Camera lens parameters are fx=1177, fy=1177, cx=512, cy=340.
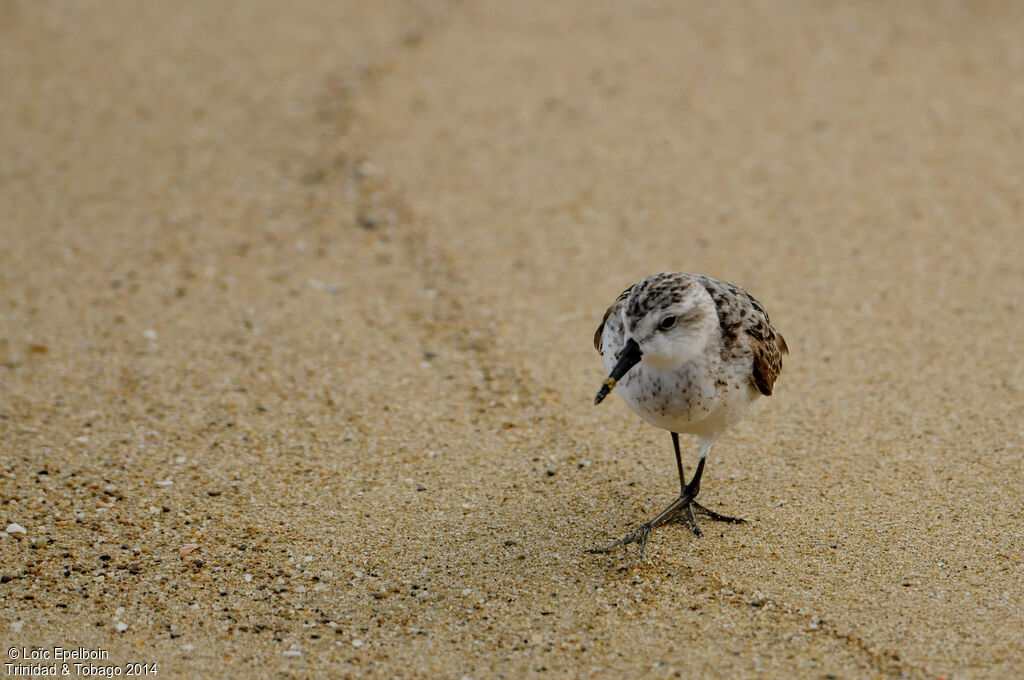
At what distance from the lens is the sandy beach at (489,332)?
472 cm

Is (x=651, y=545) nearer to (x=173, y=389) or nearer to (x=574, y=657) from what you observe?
(x=574, y=657)

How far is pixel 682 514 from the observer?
213 inches

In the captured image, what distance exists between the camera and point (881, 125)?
9.09m

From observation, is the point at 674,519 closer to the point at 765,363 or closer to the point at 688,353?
the point at 765,363

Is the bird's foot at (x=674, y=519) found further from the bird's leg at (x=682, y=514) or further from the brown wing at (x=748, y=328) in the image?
the brown wing at (x=748, y=328)

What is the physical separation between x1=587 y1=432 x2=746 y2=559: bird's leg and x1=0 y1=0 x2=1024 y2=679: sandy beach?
7 centimetres

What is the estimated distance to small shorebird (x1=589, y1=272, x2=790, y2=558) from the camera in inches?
183

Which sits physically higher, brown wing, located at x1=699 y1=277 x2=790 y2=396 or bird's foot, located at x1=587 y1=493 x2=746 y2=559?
brown wing, located at x1=699 y1=277 x2=790 y2=396

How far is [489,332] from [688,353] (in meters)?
2.40

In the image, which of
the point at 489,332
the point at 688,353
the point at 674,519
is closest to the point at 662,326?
the point at 688,353

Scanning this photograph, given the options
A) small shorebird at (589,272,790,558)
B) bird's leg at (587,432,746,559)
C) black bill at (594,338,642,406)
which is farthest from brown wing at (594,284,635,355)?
bird's leg at (587,432,746,559)

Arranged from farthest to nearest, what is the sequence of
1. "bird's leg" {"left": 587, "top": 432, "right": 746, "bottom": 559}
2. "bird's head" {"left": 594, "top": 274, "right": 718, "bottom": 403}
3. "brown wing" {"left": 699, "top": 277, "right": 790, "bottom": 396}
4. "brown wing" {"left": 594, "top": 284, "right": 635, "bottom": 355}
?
"bird's leg" {"left": 587, "top": 432, "right": 746, "bottom": 559} < "brown wing" {"left": 594, "top": 284, "right": 635, "bottom": 355} < "brown wing" {"left": 699, "top": 277, "right": 790, "bottom": 396} < "bird's head" {"left": 594, "top": 274, "right": 718, "bottom": 403}

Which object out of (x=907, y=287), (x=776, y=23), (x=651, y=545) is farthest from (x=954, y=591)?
(x=776, y=23)

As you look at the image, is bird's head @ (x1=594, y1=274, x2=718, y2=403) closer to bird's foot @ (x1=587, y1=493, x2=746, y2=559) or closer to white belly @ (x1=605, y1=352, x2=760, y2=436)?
white belly @ (x1=605, y1=352, x2=760, y2=436)
